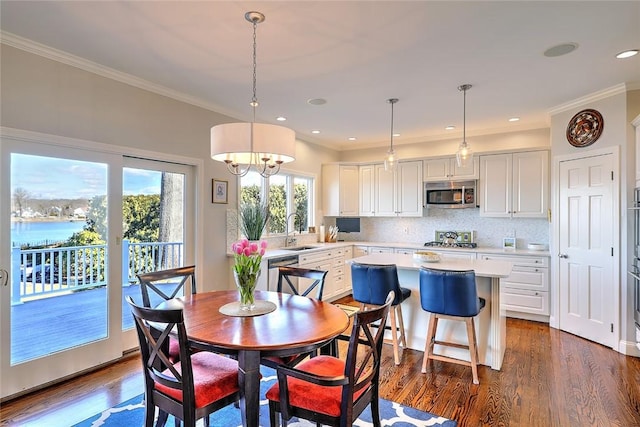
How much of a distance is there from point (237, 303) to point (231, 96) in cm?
247

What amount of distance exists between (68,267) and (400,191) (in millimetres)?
4686

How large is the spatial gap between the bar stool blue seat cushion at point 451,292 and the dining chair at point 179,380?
181 centimetres

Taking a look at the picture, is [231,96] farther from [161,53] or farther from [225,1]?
[225,1]

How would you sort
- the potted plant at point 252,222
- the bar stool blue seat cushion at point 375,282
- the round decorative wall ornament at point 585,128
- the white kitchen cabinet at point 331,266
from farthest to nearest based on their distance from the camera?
the white kitchen cabinet at point 331,266 → the potted plant at point 252,222 → the round decorative wall ornament at point 585,128 → the bar stool blue seat cushion at point 375,282

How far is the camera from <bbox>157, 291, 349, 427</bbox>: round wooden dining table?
167 centimetres

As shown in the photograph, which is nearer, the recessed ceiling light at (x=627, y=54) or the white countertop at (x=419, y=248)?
the recessed ceiling light at (x=627, y=54)

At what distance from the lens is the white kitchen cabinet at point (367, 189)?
6148 mm

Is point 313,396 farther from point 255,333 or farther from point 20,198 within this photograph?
point 20,198

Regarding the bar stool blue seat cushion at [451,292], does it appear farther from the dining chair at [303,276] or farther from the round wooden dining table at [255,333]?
the round wooden dining table at [255,333]

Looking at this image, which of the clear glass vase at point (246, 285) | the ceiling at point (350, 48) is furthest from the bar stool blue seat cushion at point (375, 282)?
the ceiling at point (350, 48)

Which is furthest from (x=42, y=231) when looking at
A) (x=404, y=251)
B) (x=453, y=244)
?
(x=453, y=244)

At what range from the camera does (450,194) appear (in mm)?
5434

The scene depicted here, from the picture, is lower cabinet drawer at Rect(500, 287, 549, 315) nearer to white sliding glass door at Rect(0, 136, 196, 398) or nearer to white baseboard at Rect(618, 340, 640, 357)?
white baseboard at Rect(618, 340, 640, 357)

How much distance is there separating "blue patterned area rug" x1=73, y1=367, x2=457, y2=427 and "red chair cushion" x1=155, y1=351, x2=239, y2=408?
0.61m
